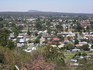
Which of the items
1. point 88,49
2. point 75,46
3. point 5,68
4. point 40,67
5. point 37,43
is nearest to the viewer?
point 40,67

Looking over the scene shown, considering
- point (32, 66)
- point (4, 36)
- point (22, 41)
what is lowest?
point (22, 41)

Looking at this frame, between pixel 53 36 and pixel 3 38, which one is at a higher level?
pixel 3 38

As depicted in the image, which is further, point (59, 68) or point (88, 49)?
point (88, 49)

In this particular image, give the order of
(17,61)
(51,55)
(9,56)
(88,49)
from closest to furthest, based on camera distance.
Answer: (17,61) → (9,56) → (51,55) → (88,49)

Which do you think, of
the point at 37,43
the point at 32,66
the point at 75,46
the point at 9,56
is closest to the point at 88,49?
the point at 75,46

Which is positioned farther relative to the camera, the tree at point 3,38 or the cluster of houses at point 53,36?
the cluster of houses at point 53,36

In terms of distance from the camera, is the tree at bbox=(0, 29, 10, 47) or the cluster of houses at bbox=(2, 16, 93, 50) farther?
the cluster of houses at bbox=(2, 16, 93, 50)

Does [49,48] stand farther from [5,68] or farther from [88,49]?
[88,49]

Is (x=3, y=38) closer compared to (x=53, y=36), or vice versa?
(x=3, y=38)

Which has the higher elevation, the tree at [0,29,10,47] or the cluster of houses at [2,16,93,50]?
the tree at [0,29,10,47]

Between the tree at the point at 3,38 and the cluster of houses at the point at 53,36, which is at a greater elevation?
the tree at the point at 3,38

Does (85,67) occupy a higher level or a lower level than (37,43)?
higher
